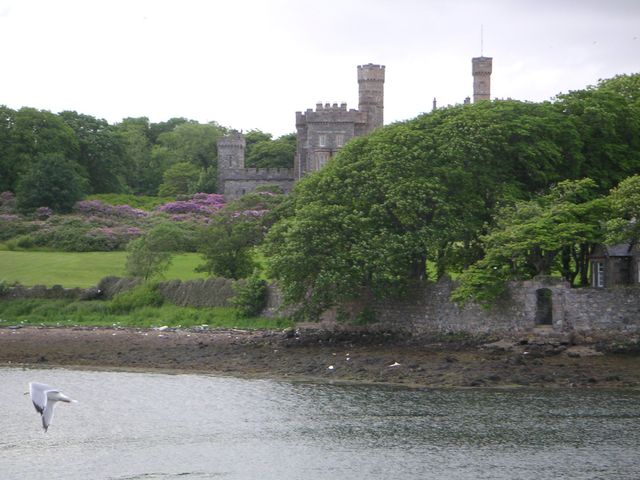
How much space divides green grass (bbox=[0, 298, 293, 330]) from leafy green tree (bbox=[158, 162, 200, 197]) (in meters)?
51.0

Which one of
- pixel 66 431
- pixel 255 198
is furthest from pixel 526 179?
pixel 66 431

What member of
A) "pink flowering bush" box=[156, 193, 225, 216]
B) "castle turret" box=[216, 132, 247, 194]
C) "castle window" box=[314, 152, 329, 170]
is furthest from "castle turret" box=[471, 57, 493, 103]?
"pink flowering bush" box=[156, 193, 225, 216]

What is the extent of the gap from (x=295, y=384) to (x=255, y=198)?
21958mm

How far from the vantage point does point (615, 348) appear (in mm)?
37719

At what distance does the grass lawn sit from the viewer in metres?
57.1

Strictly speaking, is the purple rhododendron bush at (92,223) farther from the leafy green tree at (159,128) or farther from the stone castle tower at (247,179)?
the leafy green tree at (159,128)

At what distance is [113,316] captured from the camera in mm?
51000

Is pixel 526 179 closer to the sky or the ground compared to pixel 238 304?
closer to the sky

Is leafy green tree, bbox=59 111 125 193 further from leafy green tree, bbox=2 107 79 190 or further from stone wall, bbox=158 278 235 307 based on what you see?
stone wall, bbox=158 278 235 307

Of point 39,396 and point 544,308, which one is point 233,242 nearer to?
point 544,308

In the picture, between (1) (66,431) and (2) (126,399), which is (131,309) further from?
(1) (66,431)

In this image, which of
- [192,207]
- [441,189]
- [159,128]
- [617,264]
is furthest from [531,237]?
[159,128]

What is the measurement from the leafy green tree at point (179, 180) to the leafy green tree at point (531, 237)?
6335cm

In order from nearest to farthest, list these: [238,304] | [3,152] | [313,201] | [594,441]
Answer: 1. [594,441]
2. [313,201]
3. [238,304]
4. [3,152]
